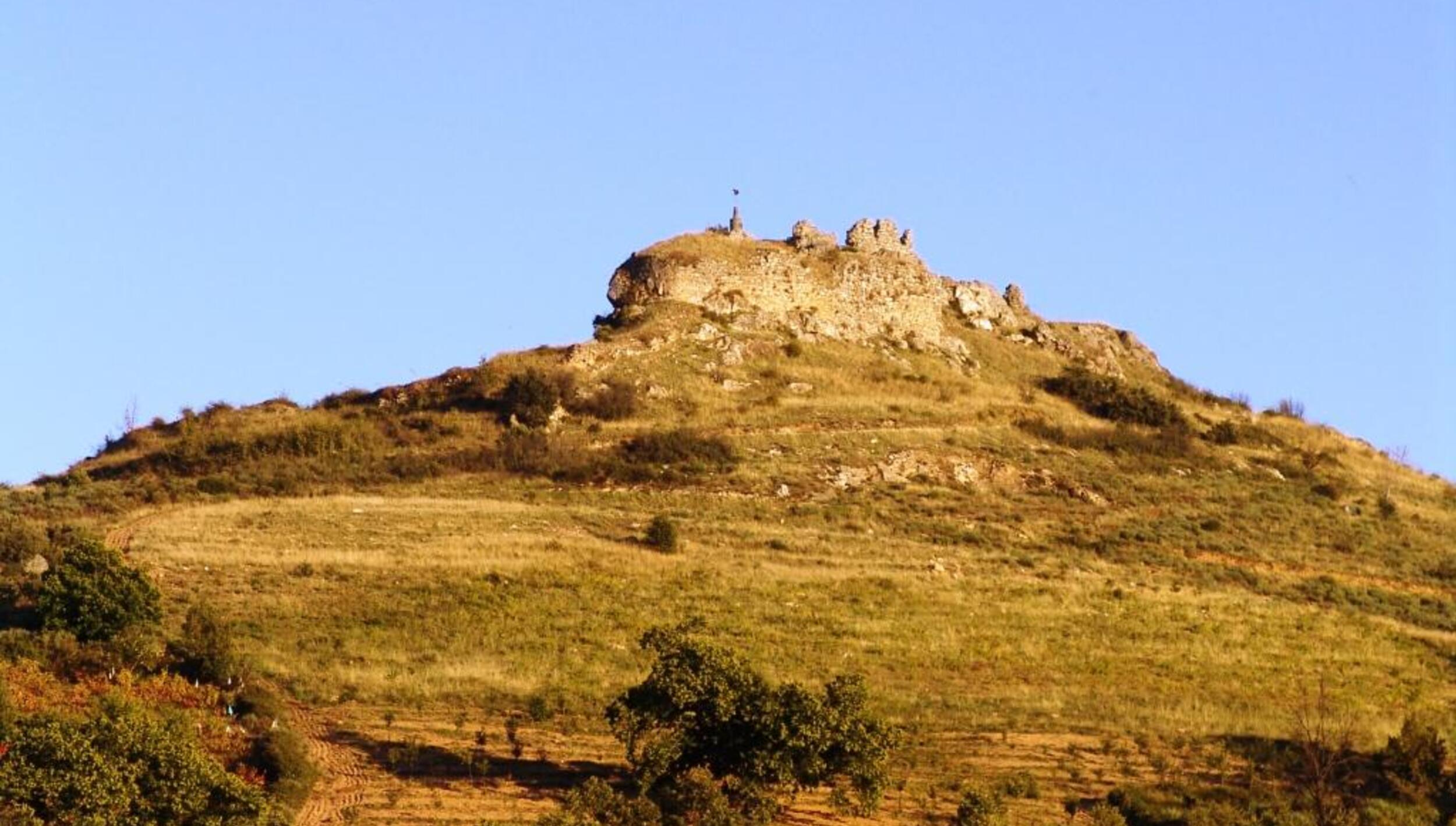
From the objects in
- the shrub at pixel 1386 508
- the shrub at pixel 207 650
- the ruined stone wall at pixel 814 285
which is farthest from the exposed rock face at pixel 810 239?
the shrub at pixel 207 650

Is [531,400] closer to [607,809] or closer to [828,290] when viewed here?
[828,290]

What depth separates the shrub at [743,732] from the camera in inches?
1313

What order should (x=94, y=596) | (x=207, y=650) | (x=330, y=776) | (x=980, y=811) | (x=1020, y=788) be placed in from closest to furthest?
1. (x=980, y=811)
2. (x=330, y=776)
3. (x=1020, y=788)
4. (x=207, y=650)
5. (x=94, y=596)

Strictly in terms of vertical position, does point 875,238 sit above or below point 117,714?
above

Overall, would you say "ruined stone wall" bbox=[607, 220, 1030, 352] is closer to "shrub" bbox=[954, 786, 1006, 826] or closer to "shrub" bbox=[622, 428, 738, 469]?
"shrub" bbox=[622, 428, 738, 469]

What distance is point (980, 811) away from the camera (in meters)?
32.4

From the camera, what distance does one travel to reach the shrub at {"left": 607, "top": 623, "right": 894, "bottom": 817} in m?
33.3

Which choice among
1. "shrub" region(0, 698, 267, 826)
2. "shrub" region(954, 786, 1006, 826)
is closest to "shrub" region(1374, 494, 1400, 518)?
"shrub" region(954, 786, 1006, 826)

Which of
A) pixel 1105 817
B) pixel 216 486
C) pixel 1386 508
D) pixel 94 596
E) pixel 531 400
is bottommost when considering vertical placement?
pixel 1105 817

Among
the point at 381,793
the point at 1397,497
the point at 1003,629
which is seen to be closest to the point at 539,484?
the point at 1003,629

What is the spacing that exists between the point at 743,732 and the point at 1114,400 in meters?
44.4

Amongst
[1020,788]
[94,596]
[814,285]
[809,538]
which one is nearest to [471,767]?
[1020,788]

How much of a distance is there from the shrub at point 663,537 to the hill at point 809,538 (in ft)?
1.44

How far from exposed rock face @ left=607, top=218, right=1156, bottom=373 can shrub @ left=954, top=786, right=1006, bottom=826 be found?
133ft
